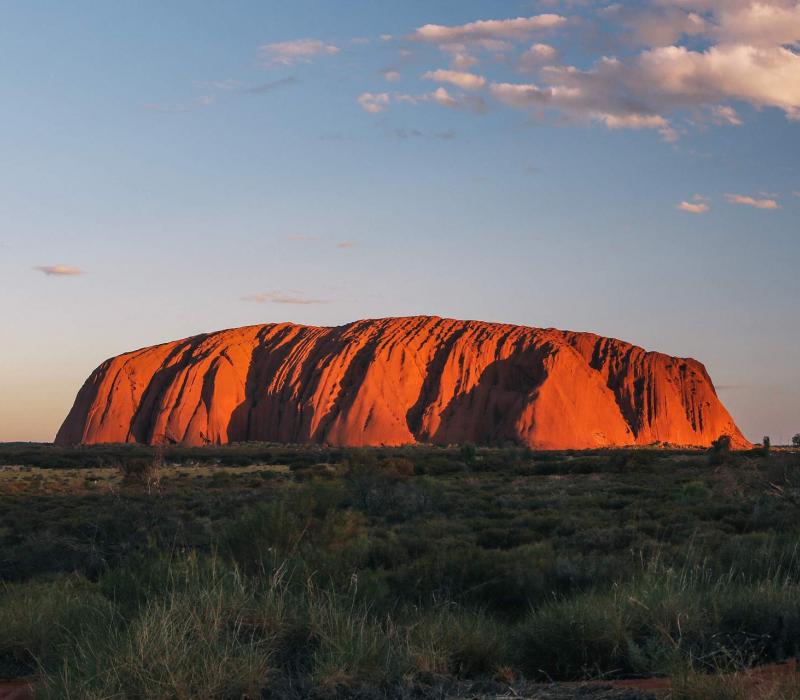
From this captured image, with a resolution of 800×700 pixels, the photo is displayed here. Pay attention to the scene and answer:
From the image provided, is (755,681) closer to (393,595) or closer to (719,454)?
(393,595)

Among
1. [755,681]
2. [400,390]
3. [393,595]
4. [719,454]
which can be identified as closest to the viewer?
[755,681]

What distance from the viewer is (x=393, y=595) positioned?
877 centimetres

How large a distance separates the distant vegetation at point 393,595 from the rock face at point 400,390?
1841 inches

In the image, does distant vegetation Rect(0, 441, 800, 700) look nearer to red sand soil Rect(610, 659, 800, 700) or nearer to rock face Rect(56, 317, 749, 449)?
red sand soil Rect(610, 659, 800, 700)

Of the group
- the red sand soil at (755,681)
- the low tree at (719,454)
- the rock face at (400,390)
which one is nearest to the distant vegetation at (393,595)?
the red sand soil at (755,681)

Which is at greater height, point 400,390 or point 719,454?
point 400,390

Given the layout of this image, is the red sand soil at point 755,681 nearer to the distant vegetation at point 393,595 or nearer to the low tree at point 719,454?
the distant vegetation at point 393,595

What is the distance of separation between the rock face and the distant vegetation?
46.8 metres

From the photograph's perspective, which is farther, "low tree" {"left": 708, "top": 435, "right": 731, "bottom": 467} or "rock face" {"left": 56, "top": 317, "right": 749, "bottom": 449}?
"rock face" {"left": 56, "top": 317, "right": 749, "bottom": 449}

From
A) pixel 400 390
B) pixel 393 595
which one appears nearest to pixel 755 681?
pixel 393 595

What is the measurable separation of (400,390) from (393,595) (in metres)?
62.0

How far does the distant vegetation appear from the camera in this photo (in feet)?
16.8

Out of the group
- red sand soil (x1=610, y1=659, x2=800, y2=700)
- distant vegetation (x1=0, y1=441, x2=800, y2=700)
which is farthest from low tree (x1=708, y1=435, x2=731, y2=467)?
red sand soil (x1=610, y1=659, x2=800, y2=700)

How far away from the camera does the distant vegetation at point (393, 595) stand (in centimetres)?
511
